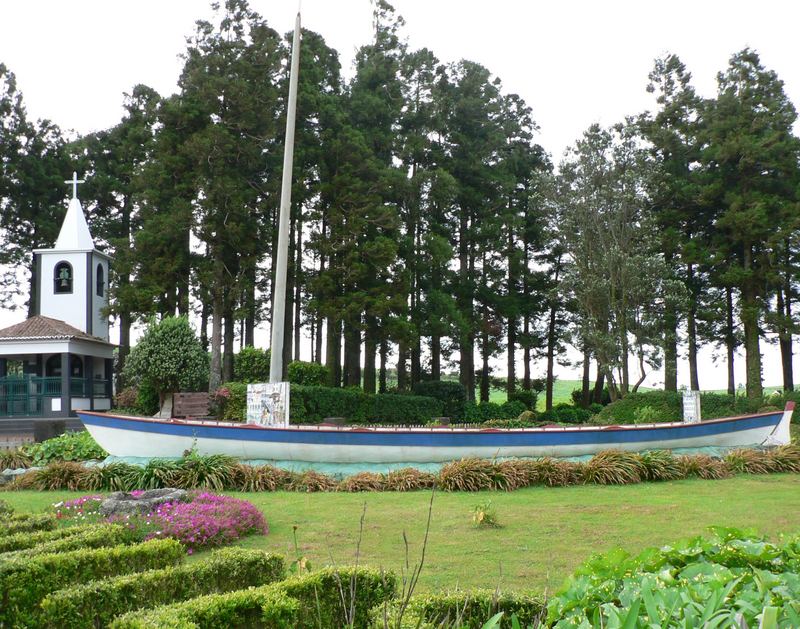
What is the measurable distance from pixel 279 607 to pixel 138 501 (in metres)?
5.88

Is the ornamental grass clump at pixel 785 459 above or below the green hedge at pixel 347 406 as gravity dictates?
below

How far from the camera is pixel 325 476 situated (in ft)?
45.0

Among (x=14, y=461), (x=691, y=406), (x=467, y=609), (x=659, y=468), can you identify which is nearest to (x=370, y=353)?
(x=691, y=406)

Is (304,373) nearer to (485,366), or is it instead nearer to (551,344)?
(485,366)

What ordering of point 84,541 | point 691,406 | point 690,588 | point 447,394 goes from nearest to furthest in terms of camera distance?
1. point 690,588
2. point 84,541
3. point 691,406
4. point 447,394

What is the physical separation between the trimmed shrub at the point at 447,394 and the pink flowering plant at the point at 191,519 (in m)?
22.7

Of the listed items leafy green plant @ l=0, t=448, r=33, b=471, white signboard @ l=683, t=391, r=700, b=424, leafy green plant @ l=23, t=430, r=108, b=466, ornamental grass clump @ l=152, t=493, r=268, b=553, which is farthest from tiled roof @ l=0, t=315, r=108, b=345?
white signboard @ l=683, t=391, r=700, b=424

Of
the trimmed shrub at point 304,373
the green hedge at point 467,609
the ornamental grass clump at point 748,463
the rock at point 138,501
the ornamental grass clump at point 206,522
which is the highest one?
the trimmed shrub at point 304,373

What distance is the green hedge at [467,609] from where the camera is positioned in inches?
151

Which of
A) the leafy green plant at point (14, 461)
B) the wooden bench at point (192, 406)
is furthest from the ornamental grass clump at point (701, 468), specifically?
the wooden bench at point (192, 406)

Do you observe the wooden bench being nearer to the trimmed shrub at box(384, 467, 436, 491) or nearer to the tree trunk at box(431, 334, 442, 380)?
the trimmed shrub at box(384, 467, 436, 491)

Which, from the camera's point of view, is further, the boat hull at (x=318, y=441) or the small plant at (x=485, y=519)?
the boat hull at (x=318, y=441)

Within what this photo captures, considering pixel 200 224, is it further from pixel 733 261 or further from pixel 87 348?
pixel 733 261

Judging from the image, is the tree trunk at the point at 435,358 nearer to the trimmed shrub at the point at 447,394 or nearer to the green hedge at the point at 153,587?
the trimmed shrub at the point at 447,394
